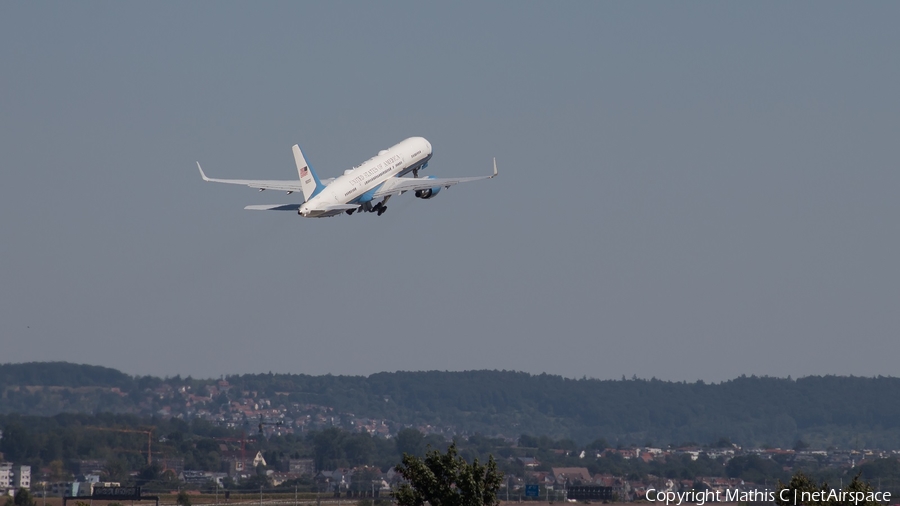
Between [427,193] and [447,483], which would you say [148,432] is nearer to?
[427,193]

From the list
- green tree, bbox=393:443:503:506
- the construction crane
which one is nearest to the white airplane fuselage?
green tree, bbox=393:443:503:506

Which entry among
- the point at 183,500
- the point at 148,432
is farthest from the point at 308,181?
the point at 148,432

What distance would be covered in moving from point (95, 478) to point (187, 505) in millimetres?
24275

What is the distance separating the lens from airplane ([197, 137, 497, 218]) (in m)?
73.4

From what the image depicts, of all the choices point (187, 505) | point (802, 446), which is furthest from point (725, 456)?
point (187, 505)

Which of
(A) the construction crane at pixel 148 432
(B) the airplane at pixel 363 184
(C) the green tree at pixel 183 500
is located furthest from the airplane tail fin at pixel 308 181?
(A) the construction crane at pixel 148 432

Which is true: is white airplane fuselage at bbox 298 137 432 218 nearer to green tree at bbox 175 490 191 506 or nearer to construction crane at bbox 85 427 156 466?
green tree at bbox 175 490 191 506

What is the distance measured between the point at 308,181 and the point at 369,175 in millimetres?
4388

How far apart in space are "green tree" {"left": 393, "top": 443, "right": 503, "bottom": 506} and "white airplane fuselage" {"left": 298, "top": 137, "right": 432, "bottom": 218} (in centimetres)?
3042

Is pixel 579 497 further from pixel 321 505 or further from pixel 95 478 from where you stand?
pixel 95 478

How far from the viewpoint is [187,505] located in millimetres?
93875

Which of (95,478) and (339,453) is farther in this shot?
(339,453)

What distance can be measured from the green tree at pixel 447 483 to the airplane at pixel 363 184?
1197 inches

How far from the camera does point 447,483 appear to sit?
44.1 meters
